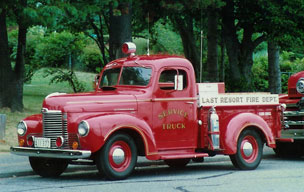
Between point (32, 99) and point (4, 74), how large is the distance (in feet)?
19.4

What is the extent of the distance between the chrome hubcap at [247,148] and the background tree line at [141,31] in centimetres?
161

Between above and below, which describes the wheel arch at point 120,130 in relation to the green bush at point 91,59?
below

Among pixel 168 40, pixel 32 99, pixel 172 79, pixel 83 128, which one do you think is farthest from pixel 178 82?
pixel 168 40

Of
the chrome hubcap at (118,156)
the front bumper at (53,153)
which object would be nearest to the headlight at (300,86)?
the chrome hubcap at (118,156)

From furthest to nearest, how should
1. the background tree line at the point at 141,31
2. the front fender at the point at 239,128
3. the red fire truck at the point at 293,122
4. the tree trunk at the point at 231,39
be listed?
the tree trunk at the point at 231,39
the background tree line at the point at 141,31
the red fire truck at the point at 293,122
the front fender at the point at 239,128

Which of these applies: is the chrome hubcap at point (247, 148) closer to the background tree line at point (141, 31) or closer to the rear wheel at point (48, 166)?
the background tree line at point (141, 31)

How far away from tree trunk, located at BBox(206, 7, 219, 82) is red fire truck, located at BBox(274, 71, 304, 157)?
10.9m

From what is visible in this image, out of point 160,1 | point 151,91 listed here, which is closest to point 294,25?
point 160,1

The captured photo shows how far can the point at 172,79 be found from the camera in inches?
538

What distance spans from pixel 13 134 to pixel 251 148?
668cm

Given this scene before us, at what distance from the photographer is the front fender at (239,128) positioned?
45.0 feet

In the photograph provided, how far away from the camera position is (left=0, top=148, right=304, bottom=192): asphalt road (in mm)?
11539

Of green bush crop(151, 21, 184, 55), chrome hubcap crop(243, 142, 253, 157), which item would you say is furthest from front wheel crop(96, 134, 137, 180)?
green bush crop(151, 21, 184, 55)

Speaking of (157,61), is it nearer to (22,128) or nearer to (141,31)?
(22,128)
